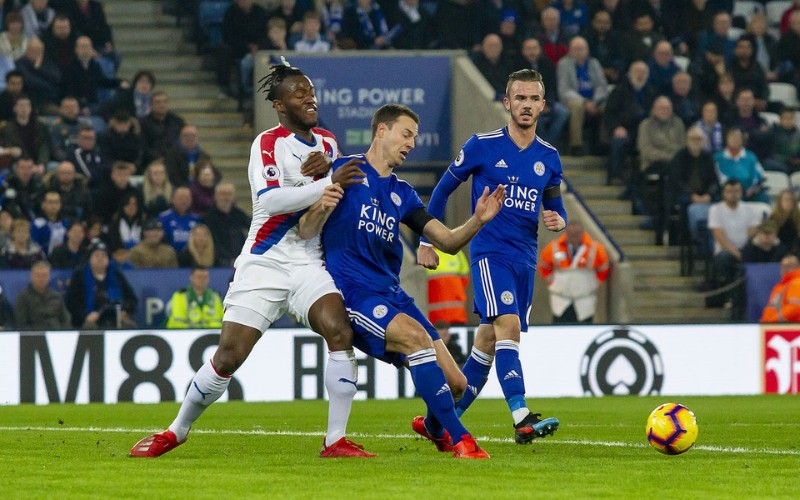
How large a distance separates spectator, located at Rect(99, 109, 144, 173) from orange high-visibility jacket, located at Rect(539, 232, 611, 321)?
5158mm

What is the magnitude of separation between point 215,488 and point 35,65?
13.1 m

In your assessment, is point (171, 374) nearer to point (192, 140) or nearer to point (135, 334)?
point (135, 334)

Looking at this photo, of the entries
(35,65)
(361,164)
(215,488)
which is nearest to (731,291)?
(35,65)

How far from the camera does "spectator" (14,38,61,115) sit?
18.8 metres

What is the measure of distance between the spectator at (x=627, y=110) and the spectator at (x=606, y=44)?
3.06 feet

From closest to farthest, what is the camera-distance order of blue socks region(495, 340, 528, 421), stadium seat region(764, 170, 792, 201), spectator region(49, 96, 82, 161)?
1. blue socks region(495, 340, 528, 421)
2. spectator region(49, 96, 82, 161)
3. stadium seat region(764, 170, 792, 201)

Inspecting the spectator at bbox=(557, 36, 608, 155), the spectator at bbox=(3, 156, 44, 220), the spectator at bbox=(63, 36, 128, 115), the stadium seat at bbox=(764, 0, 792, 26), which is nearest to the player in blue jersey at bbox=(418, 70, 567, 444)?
the spectator at bbox=(3, 156, 44, 220)

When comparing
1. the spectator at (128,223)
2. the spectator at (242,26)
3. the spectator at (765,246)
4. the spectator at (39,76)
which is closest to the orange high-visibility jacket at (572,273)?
the spectator at (765,246)

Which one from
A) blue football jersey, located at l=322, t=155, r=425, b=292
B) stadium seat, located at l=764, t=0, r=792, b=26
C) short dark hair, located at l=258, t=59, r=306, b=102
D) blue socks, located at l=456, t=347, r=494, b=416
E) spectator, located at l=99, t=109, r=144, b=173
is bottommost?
blue socks, located at l=456, t=347, r=494, b=416

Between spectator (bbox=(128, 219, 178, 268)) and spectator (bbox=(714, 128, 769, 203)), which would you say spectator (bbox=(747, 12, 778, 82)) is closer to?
spectator (bbox=(714, 128, 769, 203))

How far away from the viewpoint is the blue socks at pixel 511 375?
898 cm

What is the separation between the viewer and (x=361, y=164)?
8.38 m

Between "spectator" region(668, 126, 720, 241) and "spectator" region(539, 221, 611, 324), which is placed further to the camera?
"spectator" region(668, 126, 720, 241)

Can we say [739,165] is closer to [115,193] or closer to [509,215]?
[115,193]
